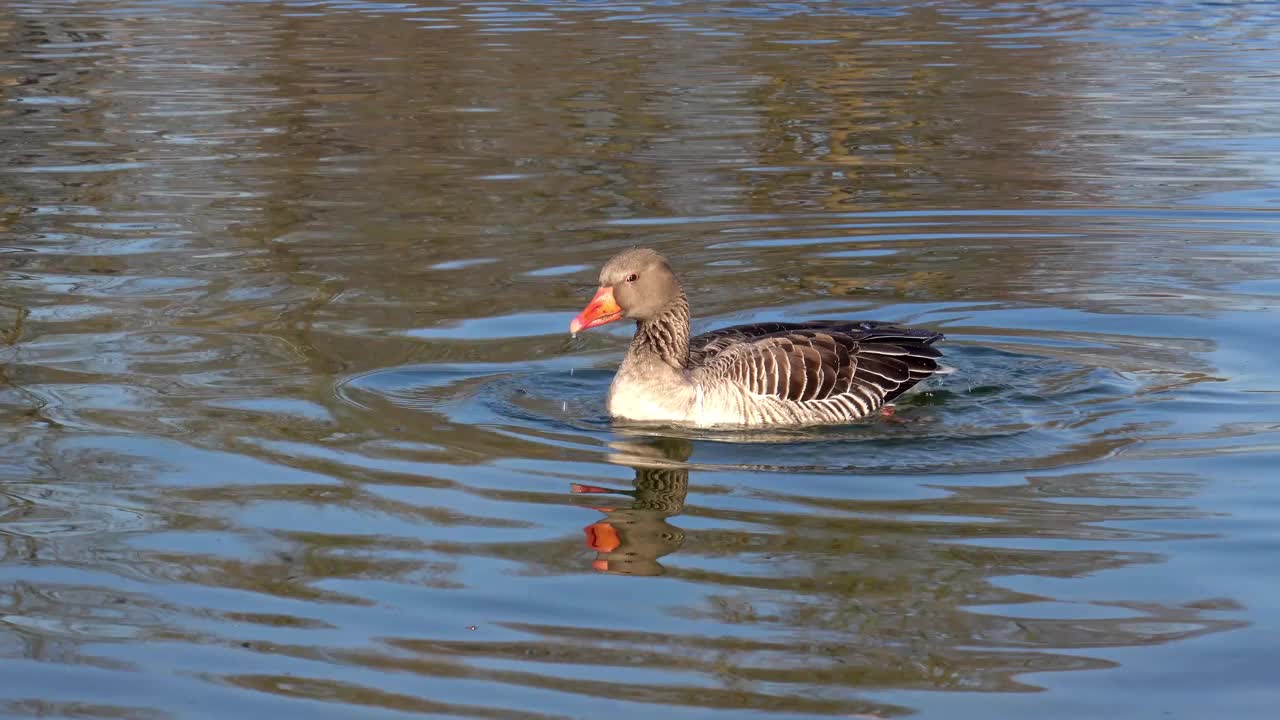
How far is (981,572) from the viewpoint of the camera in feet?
24.8

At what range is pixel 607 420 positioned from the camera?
1033 centimetres

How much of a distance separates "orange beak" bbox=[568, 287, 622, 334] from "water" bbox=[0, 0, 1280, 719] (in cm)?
63

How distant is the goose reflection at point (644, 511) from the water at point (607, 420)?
0.03 m

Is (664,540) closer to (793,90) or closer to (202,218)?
(202,218)

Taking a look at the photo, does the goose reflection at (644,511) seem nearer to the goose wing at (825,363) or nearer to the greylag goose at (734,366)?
the greylag goose at (734,366)

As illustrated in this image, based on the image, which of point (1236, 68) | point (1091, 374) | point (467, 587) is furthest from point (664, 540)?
point (1236, 68)

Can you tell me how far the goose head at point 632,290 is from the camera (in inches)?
398

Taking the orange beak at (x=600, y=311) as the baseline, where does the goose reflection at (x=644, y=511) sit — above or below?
below

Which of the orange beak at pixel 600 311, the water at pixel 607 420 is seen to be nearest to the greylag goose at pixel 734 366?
the orange beak at pixel 600 311

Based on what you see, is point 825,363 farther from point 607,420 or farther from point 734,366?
point 607,420

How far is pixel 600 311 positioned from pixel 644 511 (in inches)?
74.1

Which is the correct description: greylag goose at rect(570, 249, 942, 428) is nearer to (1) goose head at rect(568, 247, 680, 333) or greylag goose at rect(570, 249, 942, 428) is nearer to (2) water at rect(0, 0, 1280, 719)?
(1) goose head at rect(568, 247, 680, 333)

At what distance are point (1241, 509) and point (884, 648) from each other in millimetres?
2506

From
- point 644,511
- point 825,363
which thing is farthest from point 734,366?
point 644,511
